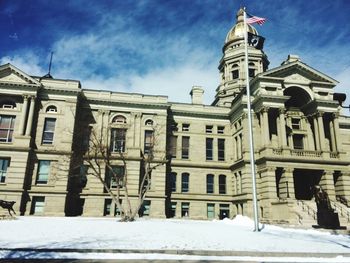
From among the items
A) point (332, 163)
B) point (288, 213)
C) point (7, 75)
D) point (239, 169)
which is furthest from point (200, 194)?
point (7, 75)

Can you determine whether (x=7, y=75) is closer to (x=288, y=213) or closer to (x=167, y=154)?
(x=167, y=154)

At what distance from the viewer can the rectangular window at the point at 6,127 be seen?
3497 centimetres

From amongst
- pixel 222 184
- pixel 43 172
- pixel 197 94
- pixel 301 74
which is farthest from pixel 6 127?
pixel 301 74

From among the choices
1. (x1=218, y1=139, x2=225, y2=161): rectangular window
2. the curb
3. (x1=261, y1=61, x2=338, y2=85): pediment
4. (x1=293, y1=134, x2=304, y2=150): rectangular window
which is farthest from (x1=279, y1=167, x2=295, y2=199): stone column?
the curb

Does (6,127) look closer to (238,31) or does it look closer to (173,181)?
(173,181)

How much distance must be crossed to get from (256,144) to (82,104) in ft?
76.0

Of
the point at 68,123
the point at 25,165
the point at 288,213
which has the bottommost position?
the point at 288,213

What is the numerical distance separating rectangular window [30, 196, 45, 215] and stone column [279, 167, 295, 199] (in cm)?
2709

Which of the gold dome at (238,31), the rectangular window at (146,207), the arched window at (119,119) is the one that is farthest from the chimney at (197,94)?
the rectangular window at (146,207)

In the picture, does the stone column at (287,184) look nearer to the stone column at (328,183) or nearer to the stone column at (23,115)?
the stone column at (328,183)

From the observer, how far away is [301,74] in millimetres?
39750

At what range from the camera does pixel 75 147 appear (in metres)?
37.8

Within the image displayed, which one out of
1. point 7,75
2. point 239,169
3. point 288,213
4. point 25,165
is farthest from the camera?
point 239,169

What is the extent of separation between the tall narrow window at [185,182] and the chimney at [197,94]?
43.3 ft
